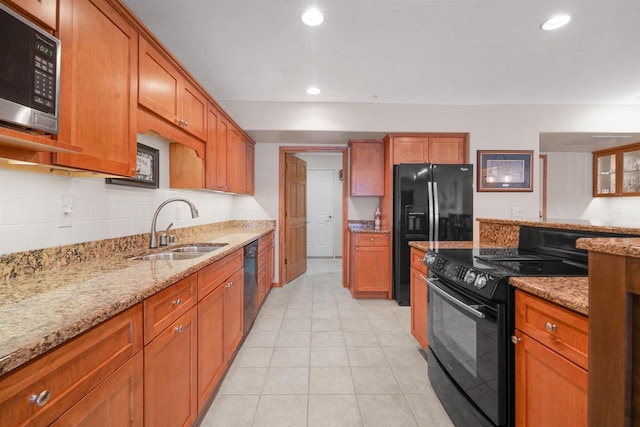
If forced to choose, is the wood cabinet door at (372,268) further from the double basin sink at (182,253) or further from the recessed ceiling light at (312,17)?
the recessed ceiling light at (312,17)

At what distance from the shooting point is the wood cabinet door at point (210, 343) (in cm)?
149

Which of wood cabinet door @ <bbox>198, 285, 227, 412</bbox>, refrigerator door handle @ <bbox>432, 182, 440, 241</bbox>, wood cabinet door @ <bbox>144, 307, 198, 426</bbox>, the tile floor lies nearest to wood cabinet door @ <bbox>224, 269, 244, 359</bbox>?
wood cabinet door @ <bbox>198, 285, 227, 412</bbox>

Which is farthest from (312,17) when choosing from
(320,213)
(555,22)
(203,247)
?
(320,213)

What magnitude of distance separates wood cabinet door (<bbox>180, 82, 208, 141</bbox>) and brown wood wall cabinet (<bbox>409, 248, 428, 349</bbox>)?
6.53ft

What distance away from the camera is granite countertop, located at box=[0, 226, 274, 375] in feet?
1.95

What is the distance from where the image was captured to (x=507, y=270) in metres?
1.26

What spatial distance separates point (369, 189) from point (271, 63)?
2015 millimetres

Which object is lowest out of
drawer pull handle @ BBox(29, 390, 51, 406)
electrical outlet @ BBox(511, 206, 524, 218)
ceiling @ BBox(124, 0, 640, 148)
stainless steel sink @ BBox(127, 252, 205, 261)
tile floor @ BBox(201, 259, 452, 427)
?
tile floor @ BBox(201, 259, 452, 427)

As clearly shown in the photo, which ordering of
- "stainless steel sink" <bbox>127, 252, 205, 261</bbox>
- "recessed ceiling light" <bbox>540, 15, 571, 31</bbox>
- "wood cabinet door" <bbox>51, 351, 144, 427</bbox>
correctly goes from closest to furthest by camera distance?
"wood cabinet door" <bbox>51, 351, 144, 427</bbox> → "stainless steel sink" <bbox>127, 252, 205, 261</bbox> → "recessed ceiling light" <bbox>540, 15, 571, 31</bbox>

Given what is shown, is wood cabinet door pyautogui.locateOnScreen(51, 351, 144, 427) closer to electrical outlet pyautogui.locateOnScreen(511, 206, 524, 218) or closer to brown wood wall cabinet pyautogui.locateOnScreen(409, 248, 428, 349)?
brown wood wall cabinet pyautogui.locateOnScreen(409, 248, 428, 349)

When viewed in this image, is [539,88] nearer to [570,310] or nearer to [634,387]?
[570,310]

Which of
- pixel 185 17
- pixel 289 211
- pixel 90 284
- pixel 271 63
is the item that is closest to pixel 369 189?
pixel 289 211

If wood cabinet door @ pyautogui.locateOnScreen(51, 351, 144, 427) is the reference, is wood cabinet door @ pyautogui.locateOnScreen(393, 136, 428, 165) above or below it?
above

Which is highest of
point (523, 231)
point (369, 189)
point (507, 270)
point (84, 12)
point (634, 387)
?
point (84, 12)
